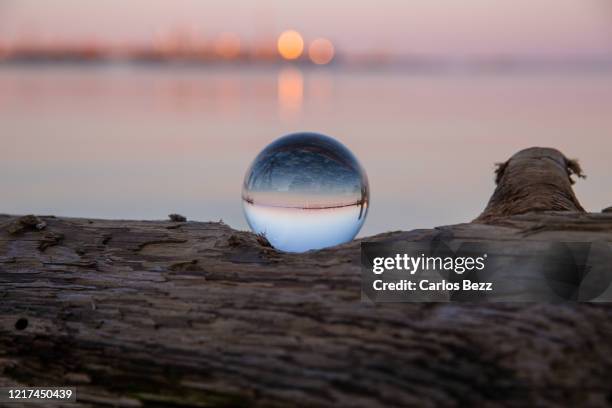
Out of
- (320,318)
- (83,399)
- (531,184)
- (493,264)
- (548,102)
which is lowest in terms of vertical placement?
(83,399)

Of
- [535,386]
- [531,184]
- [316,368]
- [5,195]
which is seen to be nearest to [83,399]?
[316,368]

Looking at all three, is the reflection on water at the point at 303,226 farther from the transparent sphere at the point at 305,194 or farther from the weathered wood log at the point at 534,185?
the weathered wood log at the point at 534,185

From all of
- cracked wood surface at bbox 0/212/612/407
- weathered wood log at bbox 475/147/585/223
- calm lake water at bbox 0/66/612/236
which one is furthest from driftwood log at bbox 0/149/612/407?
calm lake water at bbox 0/66/612/236

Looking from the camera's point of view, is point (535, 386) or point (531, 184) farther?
point (531, 184)

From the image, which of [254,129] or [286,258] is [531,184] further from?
[254,129]

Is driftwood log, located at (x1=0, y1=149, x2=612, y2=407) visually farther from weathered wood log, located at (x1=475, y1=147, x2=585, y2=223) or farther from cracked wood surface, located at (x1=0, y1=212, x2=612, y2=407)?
weathered wood log, located at (x1=475, y1=147, x2=585, y2=223)

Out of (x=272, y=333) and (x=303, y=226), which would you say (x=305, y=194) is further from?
(x=272, y=333)

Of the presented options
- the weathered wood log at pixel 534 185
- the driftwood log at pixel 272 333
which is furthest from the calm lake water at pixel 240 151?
the driftwood log at pixel 272 333
